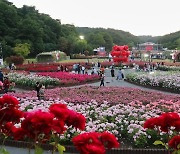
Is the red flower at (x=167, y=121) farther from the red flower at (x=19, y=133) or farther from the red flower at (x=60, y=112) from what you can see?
the red flower at (x=19, y=133)

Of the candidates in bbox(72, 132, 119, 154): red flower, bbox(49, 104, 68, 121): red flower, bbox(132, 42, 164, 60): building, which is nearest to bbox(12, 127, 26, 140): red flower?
bbox(49, 104, 68, 121): red flower

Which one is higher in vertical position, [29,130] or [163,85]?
[29,130]

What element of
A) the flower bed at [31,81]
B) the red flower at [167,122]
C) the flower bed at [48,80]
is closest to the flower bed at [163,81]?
the flower bed at [48,80]

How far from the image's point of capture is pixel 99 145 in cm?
342

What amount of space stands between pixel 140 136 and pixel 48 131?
6.83 m

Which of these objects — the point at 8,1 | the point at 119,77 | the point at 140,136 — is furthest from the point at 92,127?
the point at 8,1

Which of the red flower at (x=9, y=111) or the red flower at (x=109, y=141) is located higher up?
the red flower at (x=9, y=111)

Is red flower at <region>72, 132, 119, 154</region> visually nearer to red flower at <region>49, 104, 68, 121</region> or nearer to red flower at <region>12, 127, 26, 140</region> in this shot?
red flower at <region>49, 104, 68, 121</region>

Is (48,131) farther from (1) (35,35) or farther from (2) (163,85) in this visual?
(1) (35,35)

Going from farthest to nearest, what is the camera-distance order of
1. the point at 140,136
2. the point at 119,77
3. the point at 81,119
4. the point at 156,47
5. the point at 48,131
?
the point at 156,47, the point at 119,77, the point at 140,136, the point at 81,119, the point at 48,131

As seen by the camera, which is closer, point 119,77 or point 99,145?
point 99,145

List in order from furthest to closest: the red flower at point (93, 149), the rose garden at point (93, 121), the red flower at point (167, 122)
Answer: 1. the red flower at point (167, 122)
2. the rose garden at point (93, 121)
3. the red flower at point (93, 149)

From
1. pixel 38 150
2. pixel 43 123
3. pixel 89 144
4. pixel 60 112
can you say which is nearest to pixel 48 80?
pixel 38 150

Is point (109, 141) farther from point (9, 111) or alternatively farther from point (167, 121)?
point (9, 111)
